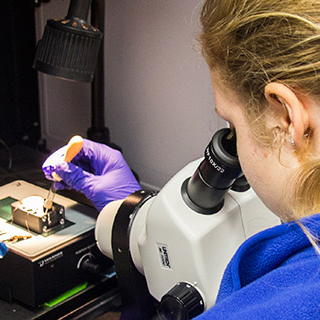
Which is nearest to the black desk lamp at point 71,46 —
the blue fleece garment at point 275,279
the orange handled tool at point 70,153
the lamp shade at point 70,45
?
the lamp shade at point 70,45

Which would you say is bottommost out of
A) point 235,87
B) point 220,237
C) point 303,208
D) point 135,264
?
point 135,264

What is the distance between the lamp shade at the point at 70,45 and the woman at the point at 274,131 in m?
0.48

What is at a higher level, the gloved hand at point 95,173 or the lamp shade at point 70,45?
the lamp shade at point 70,45

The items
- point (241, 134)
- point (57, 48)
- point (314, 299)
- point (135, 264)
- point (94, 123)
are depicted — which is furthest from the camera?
point (94, 123)

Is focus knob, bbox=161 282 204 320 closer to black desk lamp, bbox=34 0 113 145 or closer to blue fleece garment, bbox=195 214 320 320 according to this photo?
blue fleece garment, bbox=195 214 320 320

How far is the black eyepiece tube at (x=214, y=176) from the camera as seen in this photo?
770mm

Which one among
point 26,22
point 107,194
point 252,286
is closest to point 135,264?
point 107,194

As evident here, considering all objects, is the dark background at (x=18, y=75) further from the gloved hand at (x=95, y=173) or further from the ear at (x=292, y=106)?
the ear at (x=292, y=106)

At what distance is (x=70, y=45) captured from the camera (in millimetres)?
1058

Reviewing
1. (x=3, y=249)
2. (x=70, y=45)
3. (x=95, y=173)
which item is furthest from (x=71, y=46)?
(x=3, y=249)

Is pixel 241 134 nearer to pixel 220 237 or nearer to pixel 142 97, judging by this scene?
pixel 220 237

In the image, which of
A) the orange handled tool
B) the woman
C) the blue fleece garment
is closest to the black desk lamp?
the orange handled tool

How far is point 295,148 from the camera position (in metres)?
0.57

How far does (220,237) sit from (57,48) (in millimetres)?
537
